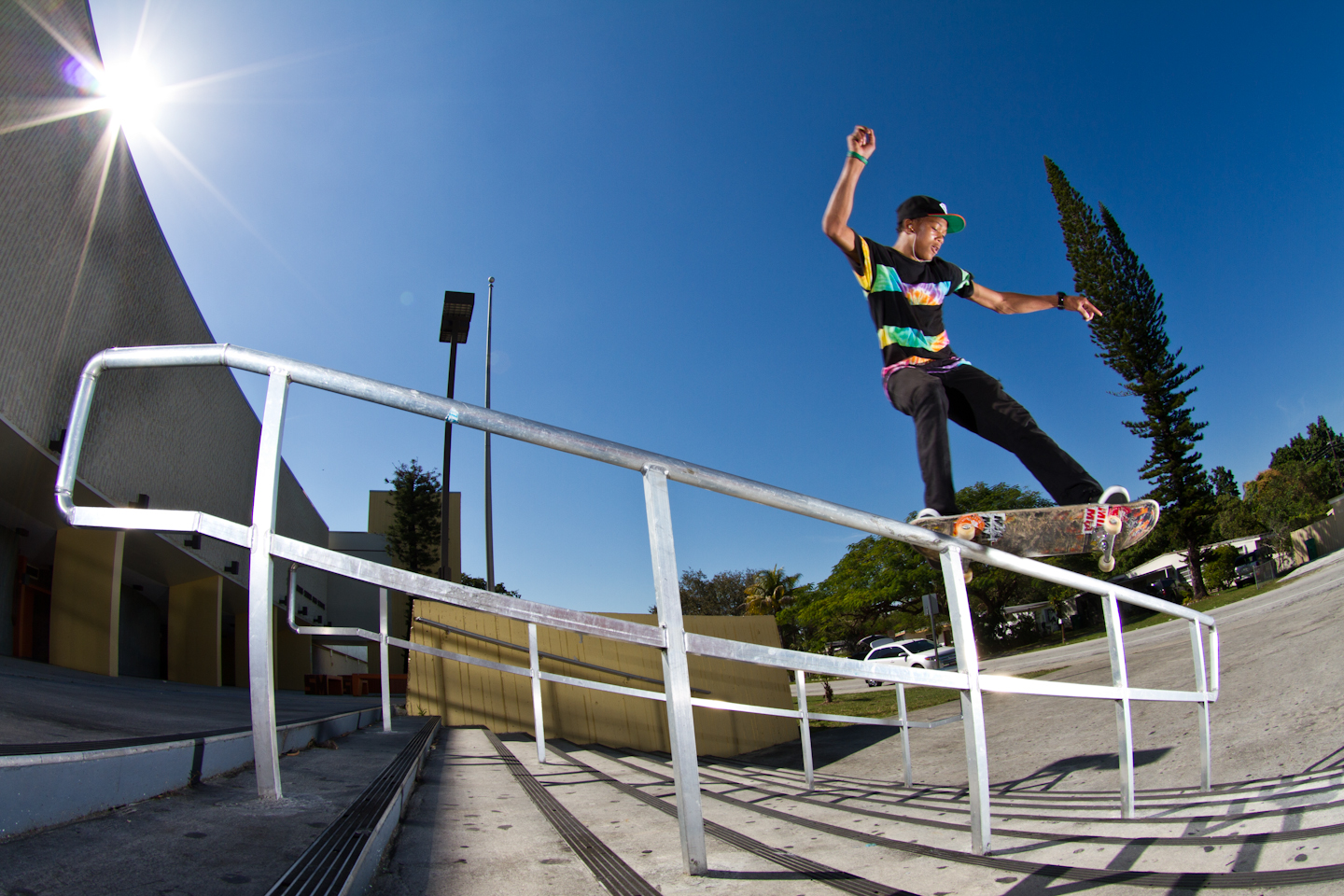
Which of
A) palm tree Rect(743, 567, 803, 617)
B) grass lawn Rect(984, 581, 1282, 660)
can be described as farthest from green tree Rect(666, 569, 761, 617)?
grass lawn Rect(984, 581, 1282, 660)

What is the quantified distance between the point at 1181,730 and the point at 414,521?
2814cm

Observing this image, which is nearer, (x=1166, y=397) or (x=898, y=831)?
(x=898, y=831)

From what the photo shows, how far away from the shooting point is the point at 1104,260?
93.2 ft

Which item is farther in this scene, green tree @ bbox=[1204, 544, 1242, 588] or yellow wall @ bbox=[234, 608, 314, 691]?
green tree @ bbox=[1204, 544, 1242, 588]

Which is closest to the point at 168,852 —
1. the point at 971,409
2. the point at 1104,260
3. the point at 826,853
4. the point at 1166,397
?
the point at 826,853

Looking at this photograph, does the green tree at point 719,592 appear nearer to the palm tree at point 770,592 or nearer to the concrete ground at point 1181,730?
the palm tree at point 770,592

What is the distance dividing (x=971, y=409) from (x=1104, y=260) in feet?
104

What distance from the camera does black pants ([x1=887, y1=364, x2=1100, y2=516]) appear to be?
2570 millimetres

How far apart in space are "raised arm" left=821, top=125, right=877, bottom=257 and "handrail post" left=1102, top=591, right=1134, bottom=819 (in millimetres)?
1642

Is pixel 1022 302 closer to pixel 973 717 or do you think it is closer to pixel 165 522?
pixel 973 717

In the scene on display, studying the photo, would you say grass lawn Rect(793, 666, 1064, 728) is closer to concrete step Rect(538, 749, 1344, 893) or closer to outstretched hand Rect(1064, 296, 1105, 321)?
outstretched hand Rect(1064, 296, 1105, 321)

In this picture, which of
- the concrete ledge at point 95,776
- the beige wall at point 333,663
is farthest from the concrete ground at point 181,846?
the beige wall at point 333,663

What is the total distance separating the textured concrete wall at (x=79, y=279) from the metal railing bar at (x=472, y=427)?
27.4 ft

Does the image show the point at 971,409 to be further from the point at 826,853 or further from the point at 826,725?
the point at 826,725
